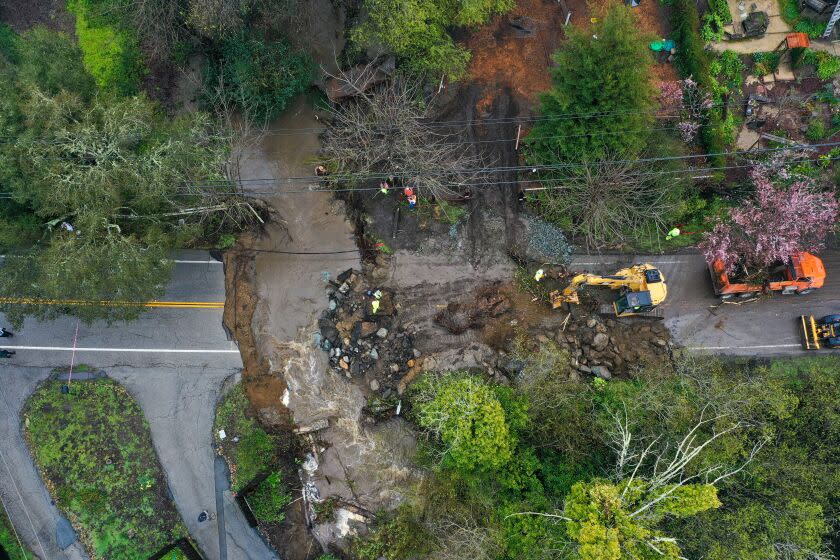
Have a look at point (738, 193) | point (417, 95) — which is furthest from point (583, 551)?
point (417, 95)

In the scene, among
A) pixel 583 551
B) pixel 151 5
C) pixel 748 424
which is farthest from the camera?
pixel 151 5

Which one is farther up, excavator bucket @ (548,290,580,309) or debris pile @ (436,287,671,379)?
excavator bucket @ (548,290,580,309)

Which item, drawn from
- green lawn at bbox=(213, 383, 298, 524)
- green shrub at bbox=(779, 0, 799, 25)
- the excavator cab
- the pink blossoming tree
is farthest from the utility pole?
green lawn at bbox=(213, 383, 298, 524)

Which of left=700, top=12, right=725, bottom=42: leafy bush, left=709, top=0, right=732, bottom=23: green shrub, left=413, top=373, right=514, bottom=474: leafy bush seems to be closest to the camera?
left=413, top=373, right=514, bottom=474: leafy bush

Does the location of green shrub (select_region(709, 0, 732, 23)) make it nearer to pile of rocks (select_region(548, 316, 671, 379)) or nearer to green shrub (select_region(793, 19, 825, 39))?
green shrub (select_region(793, 19, 825, 39))

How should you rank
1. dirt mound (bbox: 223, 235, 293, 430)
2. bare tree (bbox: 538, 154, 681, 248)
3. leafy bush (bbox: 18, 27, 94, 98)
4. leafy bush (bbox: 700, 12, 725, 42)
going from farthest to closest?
leafy bush (bbox: 700, 12, 725, 42) → dirt mound (bbox: 223, 235, 293, 430) → bare tree (bbox: 538, 154, 681, 248) → leafy bush (bbox: 18, 27, 94, 98)

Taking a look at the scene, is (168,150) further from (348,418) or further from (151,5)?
(348,418)

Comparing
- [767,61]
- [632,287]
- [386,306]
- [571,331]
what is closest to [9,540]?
[386,306]

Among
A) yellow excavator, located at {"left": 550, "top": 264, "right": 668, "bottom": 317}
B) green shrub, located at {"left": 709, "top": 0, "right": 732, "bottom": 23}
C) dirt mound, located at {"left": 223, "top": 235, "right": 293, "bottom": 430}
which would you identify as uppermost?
green shrub, located at {"left": 709, "top": 0, "right": 732, "bottom": 23}
